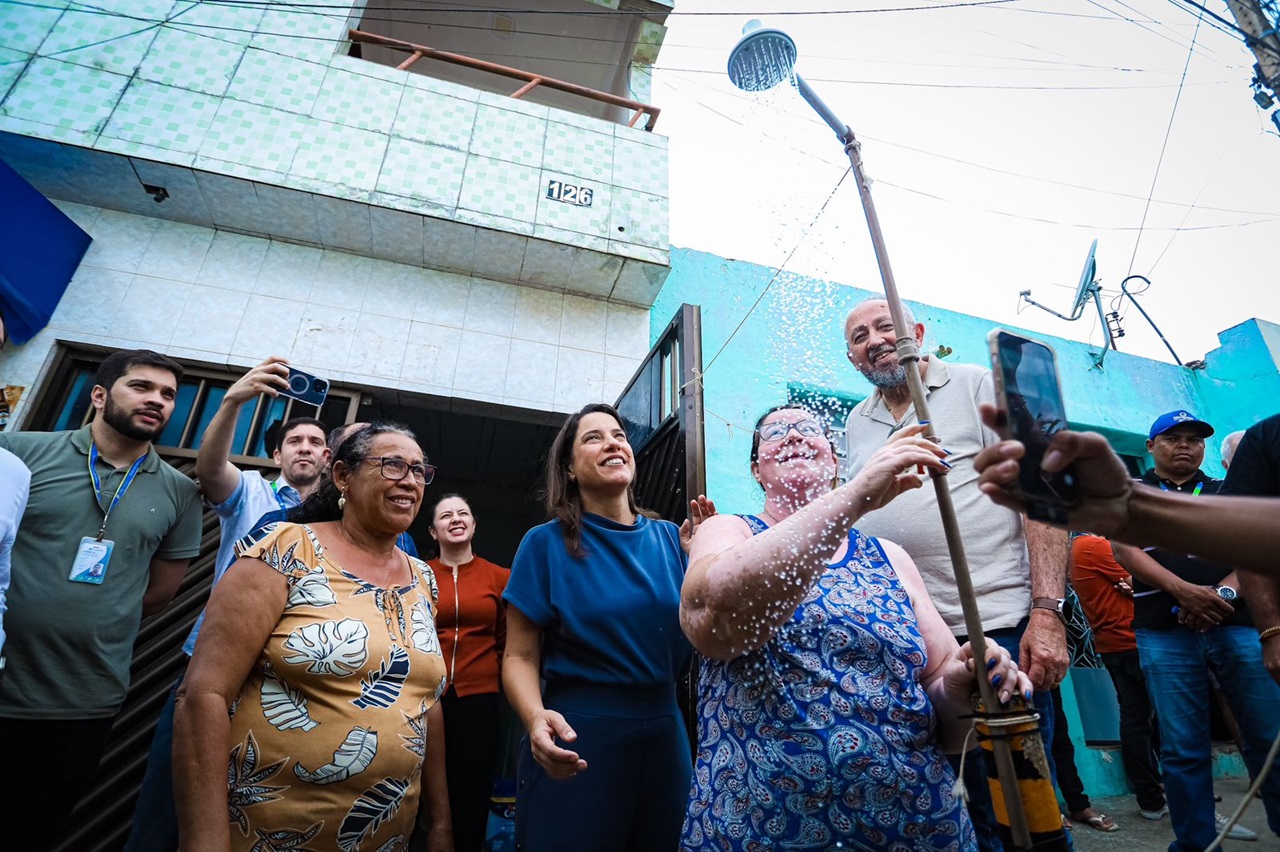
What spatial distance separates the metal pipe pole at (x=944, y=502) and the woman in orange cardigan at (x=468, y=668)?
2037 millimetres

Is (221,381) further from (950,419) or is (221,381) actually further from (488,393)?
(950,419)

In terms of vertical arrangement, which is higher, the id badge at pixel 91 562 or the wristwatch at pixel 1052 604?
the id badge at pixel 91 562

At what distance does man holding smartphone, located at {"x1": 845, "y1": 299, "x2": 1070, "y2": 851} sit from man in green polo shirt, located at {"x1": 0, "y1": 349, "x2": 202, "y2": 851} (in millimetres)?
2698

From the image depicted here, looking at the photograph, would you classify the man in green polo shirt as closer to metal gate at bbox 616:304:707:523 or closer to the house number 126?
metal gate at bbox 616:304:707:523

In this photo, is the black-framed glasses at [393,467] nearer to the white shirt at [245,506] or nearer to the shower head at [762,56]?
the white shirt at [245,506]

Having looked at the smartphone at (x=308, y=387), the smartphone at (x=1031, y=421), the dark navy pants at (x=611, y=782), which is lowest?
the dark navy pants at (x=611, y=782)

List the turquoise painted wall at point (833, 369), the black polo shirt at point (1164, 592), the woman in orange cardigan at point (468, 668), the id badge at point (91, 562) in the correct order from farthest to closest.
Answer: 1. the turquoise painted wall at point (833, 369)
2. the woman in orange cardigan at point (468, 668)
3. the black polo shirt at point (1164, 592)
4. the id badge at point (91, 562)

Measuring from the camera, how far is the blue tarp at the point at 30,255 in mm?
3340

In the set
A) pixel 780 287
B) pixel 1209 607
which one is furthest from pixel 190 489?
pixel 780 287

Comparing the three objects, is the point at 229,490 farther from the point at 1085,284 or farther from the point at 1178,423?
the point at 1085,284

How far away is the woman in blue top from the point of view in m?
1.50

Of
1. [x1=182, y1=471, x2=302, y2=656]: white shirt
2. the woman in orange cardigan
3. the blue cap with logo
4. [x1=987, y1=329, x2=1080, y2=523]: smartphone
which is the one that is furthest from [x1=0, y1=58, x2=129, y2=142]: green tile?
the blue cap with logo

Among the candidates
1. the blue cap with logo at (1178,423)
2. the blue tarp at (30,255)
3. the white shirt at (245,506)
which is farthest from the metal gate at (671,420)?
the blue tarp at (30,255)

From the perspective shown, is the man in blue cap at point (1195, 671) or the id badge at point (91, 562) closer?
the id badge at point (91, 562)
